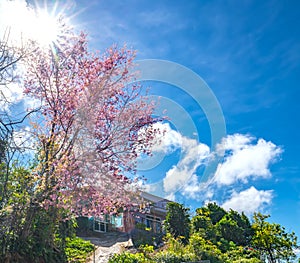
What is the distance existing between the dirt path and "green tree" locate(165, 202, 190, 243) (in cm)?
170

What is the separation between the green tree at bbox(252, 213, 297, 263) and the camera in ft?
34.9

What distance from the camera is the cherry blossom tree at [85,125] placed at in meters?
4.98

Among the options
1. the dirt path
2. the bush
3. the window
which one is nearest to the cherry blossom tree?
the bush

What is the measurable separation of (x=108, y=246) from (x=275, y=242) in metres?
6.28

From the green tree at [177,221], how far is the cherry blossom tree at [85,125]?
6388 millimetres

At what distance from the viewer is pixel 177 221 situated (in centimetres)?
1155

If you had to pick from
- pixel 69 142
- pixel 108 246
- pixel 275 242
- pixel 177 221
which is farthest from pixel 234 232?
pixel 69 142

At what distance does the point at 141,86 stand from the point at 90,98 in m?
1.20

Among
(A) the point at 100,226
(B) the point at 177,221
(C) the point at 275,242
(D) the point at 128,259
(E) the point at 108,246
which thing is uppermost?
(A) the point at 100,226

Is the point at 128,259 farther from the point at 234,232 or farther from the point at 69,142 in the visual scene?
the point at 234,232

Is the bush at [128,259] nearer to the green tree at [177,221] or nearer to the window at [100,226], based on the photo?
the green tree at [177,221]

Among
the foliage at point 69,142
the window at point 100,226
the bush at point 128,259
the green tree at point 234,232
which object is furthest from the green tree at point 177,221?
the foliage at point 69,142

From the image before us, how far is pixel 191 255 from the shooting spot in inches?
299

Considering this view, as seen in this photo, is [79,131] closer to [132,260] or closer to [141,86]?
[141,86]
